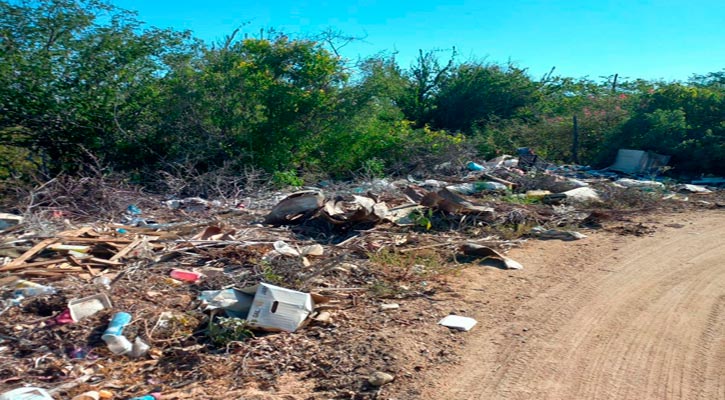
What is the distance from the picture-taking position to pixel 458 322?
15.3 feet

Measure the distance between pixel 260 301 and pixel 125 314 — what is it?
3.35 ft

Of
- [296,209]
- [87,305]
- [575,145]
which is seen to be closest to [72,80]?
[296,209]

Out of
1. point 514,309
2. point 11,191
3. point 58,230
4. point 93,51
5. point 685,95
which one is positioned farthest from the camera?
point 685,95

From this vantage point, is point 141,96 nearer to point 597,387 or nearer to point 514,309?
point 514,309

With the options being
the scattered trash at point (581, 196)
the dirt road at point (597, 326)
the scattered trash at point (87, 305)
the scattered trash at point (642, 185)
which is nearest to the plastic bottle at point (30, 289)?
the scattered trash at point (87, 305)

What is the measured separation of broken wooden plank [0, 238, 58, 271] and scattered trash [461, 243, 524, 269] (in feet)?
14.1

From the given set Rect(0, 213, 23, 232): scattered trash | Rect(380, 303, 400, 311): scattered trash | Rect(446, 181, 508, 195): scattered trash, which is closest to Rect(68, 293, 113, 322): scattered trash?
Rect(380, 303, 400, 311): scattered trash

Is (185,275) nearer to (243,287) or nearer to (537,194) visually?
(243,287)

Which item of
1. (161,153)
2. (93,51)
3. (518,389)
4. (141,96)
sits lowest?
(518,389)

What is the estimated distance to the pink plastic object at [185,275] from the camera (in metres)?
5.46

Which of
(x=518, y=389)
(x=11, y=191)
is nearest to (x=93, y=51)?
(x=11, y=191)

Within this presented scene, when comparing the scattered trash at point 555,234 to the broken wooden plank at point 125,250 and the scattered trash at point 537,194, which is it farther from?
the broken wooden plank at point 125,250

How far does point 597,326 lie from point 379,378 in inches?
74.2

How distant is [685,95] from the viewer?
14.4m
